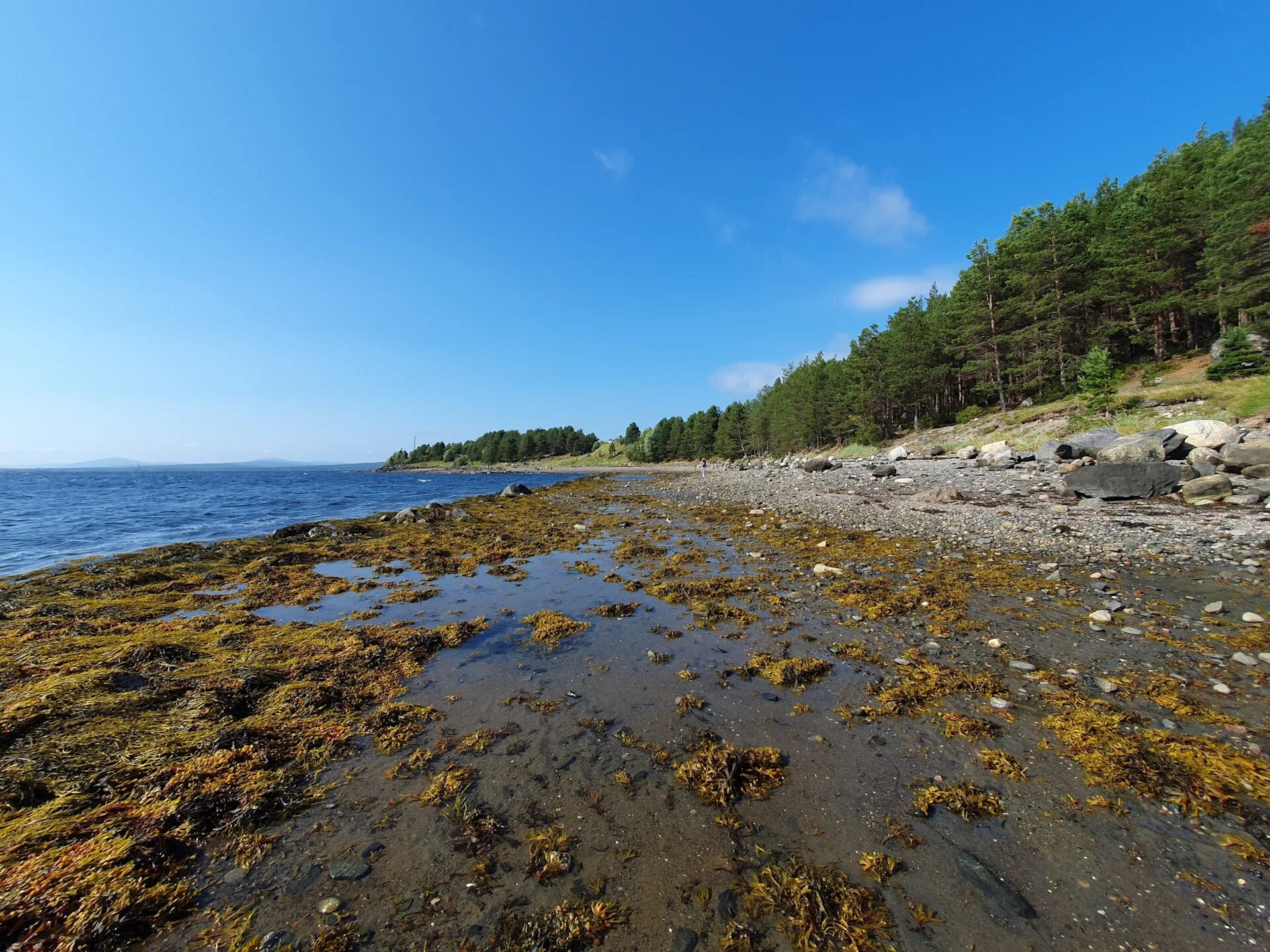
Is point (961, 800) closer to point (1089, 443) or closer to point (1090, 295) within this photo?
point (1089, 443)

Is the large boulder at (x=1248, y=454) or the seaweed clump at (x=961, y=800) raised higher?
the large boulder at (x=1248, y=454)

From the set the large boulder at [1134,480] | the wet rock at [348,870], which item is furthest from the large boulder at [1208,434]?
the wet rock at [348,870]

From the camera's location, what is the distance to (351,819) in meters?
3.78

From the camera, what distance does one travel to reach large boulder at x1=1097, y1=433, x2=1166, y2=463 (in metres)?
16.1

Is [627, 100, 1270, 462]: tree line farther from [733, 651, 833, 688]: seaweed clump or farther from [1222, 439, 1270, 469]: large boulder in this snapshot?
[733, 651, 833, 688]: seaweed clump

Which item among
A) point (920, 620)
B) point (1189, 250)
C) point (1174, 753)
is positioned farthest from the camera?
point (1189, 250)

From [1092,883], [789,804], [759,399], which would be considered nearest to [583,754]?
[789,804]

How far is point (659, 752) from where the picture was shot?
179 inches

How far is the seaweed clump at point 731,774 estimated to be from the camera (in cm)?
395

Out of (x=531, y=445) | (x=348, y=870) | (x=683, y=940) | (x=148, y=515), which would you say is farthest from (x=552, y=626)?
(x=531, y=445)

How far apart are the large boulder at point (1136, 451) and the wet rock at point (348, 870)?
23.2 metres

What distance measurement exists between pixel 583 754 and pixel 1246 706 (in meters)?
7.12

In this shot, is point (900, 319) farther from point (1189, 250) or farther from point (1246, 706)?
point (1246, 706)

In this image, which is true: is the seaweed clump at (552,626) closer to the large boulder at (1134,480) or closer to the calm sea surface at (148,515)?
the large boulder at (1134,480)
